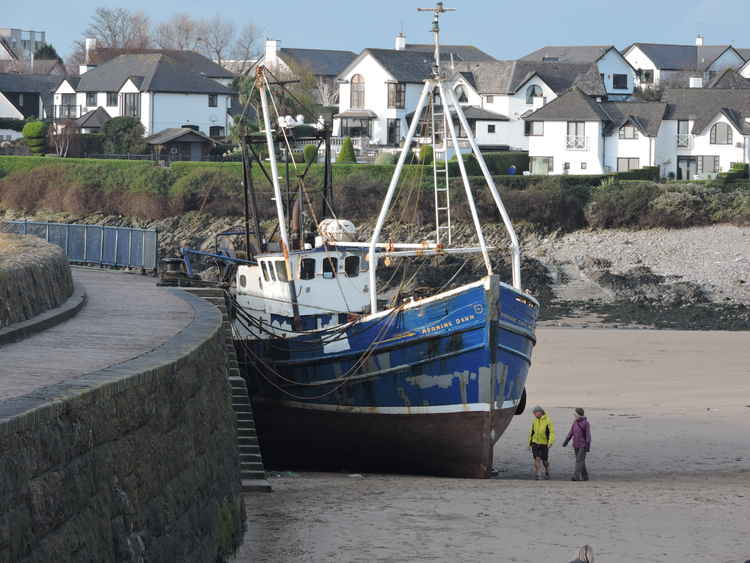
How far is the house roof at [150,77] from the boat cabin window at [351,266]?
56852mm

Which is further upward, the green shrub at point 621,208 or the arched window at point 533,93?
the arched window at point 533,93

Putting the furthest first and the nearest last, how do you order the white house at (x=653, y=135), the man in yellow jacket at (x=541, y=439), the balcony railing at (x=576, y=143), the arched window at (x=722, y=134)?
the balcony railing at (x=576, y=143) → the white house at (x=653, y=135) → the arched window at (x=722, y=134) → the man in yellow jacket at (x=541, y=439)

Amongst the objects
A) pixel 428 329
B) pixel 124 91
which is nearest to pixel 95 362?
pixel 428 329

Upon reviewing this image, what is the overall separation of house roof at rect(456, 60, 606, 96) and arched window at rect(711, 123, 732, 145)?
434 inches

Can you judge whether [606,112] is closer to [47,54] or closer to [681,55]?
[681,55]

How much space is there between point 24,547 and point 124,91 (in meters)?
75.6

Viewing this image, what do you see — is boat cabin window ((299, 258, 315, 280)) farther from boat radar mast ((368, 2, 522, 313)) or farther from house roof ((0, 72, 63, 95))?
house roof ((0, 72, 63, 95))

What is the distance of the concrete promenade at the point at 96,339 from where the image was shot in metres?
12.1

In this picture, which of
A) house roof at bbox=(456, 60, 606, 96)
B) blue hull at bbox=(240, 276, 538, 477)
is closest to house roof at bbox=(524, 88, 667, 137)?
house roof at bbox=(456, 60, 606, 96)

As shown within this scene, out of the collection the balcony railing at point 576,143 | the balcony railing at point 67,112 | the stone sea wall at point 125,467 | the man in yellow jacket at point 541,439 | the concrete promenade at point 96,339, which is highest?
the balcony railing at point 67,112

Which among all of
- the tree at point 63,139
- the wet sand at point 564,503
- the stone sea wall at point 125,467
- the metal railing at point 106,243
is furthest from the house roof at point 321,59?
the stone sea wall at point 125,467

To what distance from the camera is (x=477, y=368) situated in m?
20.1

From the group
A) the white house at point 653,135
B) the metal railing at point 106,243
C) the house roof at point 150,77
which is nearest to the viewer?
the metal railing at point 106,243

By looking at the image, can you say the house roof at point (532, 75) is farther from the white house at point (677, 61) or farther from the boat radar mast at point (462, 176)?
the boat radar mast at point (462, 176)
